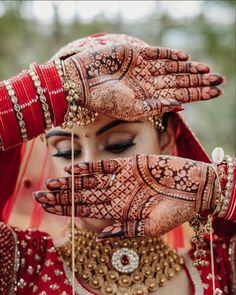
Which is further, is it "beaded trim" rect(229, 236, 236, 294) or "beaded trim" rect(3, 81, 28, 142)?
"beaded trim" rect(229, 236, 236, 294)

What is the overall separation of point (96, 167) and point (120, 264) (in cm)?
38

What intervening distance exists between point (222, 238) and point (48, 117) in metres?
0.75

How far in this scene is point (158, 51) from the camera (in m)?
1.64

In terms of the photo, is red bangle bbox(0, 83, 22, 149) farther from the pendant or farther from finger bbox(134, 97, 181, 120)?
the pendant

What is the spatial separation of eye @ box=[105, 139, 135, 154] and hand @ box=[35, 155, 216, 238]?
0.60 ft

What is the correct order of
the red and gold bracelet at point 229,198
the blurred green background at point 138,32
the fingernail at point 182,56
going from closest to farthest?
the red and gold bracelet at point 229,198 < the fingernail at point 182,56 < the blurred green background at point 138,32

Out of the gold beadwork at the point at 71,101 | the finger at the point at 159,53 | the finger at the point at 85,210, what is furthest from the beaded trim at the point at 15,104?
the finger at the point at 159,53

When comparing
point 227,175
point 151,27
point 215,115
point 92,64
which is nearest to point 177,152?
point 227,175

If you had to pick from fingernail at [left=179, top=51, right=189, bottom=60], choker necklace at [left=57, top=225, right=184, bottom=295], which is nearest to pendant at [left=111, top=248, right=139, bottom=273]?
choker necklace at [left=57, top=225, right=184, bottom=295]

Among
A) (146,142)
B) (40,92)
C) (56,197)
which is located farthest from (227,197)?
(40,92)

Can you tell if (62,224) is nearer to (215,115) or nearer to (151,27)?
(151,27)

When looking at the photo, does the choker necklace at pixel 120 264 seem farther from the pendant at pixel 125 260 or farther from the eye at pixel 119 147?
the eye at pixel 119 147

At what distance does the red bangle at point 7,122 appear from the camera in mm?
1462

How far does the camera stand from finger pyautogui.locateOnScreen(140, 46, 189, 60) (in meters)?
1.63
